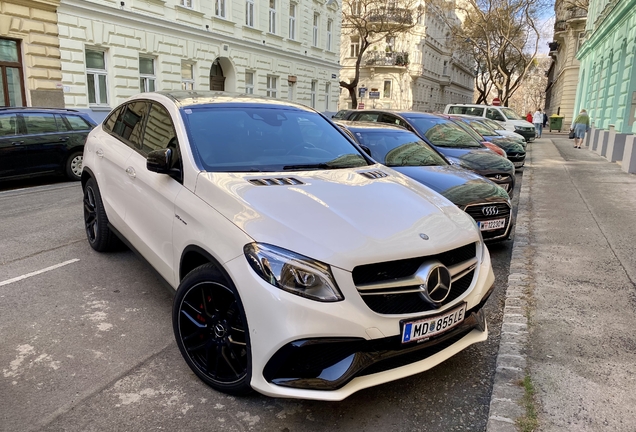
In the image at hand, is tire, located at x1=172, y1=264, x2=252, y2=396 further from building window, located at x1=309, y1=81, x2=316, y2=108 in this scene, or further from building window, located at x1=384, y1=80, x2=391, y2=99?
building window, located at x1=384, y1=80, x2=391, y2=99

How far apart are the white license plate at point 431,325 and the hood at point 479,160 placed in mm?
5345

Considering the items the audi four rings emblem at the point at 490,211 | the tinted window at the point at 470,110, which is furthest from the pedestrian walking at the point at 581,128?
the audi four rings emblem at the point at 490,211

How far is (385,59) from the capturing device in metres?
47.4

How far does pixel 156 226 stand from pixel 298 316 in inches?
65.5

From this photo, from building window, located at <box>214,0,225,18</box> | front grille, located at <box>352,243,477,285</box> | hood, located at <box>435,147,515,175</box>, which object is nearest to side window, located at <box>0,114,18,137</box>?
hood, located at <box>435,147,515,175</box>

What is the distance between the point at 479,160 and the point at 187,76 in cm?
1564

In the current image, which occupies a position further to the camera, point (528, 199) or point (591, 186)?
point (591, 186)

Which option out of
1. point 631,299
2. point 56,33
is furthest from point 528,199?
point 56,33

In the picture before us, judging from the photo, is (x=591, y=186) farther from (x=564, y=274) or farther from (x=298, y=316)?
(x=298, y=316)

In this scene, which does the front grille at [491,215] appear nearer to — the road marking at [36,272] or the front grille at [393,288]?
the front grille at [393,288]

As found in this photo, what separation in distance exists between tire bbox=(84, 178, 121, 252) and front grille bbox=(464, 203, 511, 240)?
12.5ft

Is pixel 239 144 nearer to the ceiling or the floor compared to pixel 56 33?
nearer to the floor

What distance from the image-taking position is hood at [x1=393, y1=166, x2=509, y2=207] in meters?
5.45

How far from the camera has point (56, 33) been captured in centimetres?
1499
